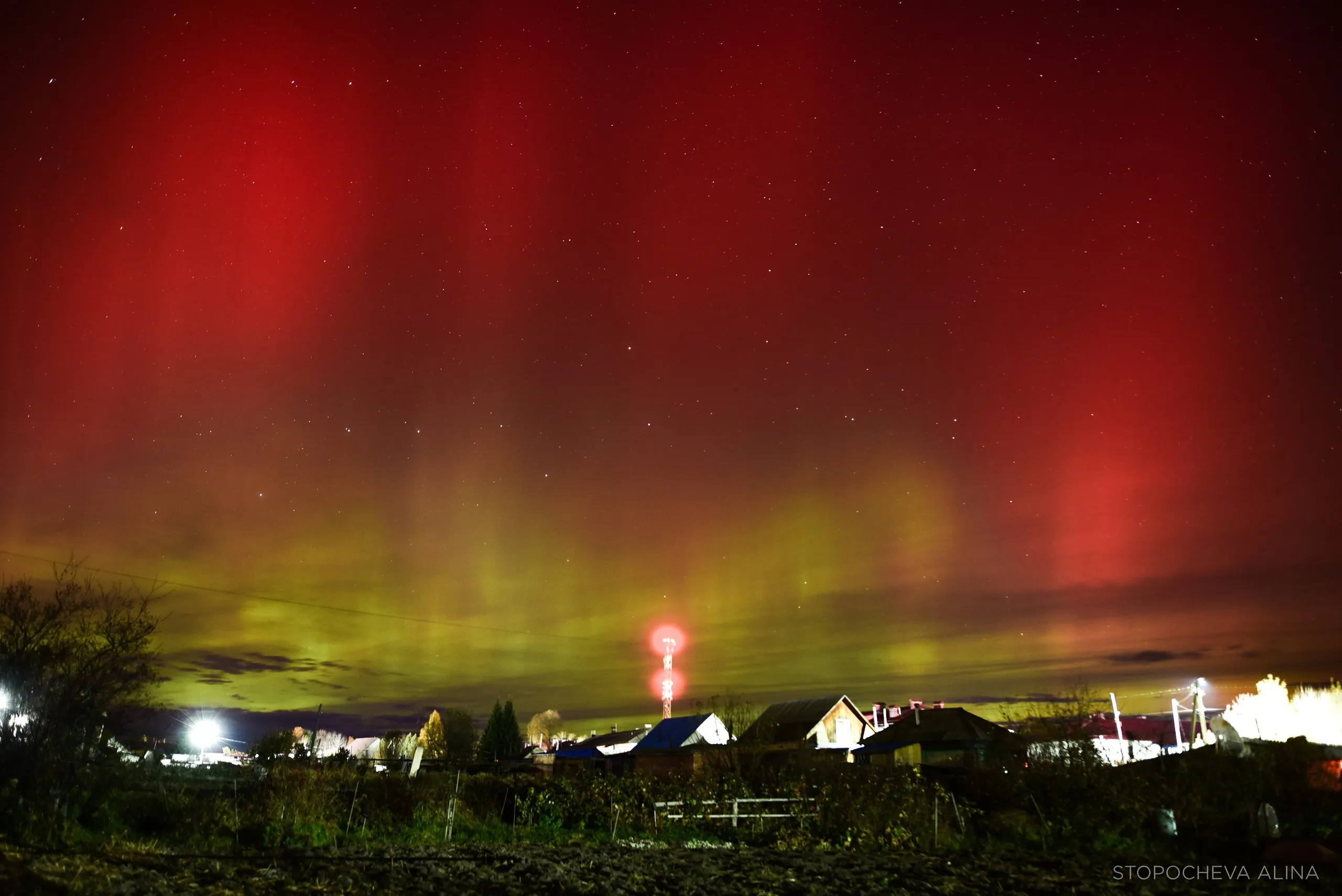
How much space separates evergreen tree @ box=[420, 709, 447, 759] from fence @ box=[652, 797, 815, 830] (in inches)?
2856

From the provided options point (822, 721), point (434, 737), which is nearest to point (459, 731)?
point (434, 737)

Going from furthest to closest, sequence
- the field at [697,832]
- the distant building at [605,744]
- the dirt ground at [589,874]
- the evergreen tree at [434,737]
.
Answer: the evergreen tree at [434,737], the distant building at [605,744], the field at [697,832], the dirt ground at [589,874]

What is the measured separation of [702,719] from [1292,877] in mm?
50350

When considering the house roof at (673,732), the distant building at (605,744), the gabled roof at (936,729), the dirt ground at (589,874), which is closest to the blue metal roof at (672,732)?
the house roof at (673,732)

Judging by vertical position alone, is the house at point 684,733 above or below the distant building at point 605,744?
above

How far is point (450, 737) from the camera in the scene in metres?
98.2

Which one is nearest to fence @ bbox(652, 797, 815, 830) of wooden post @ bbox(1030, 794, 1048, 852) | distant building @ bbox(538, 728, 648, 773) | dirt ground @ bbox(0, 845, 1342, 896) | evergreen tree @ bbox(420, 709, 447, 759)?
dirt ground @ bbox(0, 845, 1342, 896)

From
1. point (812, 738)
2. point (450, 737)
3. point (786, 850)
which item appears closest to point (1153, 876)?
point (786, 850)

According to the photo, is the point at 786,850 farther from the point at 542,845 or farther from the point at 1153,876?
the point at 1153,876

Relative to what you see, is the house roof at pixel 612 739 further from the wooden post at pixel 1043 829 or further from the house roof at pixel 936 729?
the wooden post at pixel 1043 829

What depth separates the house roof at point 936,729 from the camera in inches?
2274

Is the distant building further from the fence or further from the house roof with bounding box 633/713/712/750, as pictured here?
the fence

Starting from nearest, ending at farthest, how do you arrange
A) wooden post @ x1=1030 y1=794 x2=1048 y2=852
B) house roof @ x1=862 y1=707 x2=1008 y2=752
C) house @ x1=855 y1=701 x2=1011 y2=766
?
1. wooden post @ x1=1030 y1=794 x2=1048 y2=852
2. house @ x1=855 y1=701 x2=1011 y2=766
3. house roof @ x1=862 y1=707 x2=1008 y2=752

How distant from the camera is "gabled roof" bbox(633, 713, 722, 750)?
203 feet
